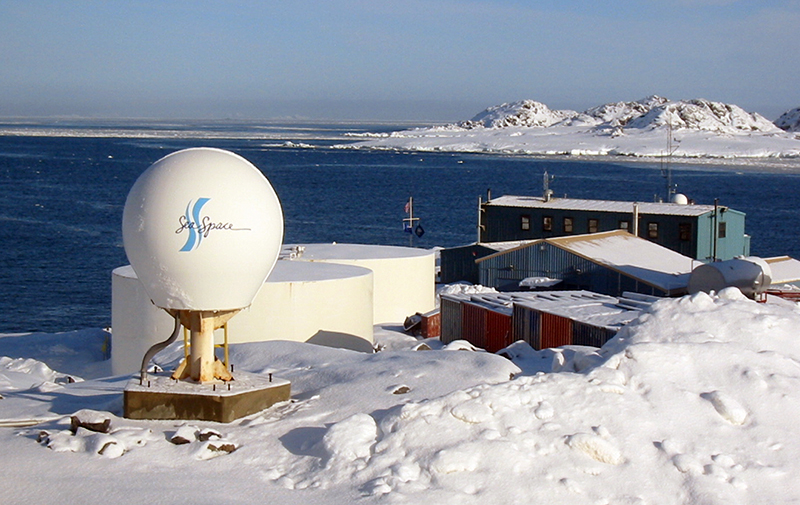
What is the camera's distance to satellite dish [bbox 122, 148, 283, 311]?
12.2 m

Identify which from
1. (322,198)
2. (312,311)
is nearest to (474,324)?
(312,311)

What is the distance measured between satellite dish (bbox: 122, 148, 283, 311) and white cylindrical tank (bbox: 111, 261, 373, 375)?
306 inches

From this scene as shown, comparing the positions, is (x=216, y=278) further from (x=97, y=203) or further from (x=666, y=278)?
(x=97, y=203)

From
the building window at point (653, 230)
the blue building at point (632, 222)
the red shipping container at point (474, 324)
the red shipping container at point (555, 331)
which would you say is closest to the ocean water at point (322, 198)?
the blue building at point (632, 222)

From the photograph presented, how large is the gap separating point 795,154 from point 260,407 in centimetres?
18761

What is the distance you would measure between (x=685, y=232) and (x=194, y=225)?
33711mm

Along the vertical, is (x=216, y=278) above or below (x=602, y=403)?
above

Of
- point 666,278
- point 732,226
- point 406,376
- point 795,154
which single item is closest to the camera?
point 406,376

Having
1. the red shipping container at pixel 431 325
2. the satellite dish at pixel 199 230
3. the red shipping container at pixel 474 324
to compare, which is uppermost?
the satellite dish at pixel 199 230

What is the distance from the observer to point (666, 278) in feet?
95.5

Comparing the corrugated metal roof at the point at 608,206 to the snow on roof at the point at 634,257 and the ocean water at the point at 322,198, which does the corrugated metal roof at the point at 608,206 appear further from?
the snow on roof at the point at 634,257

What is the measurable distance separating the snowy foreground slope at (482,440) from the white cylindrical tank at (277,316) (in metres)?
7.45

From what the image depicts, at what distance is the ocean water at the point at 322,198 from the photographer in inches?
1820

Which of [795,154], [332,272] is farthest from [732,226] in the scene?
[795,154]
